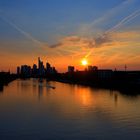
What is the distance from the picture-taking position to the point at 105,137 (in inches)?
717

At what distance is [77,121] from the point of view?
23266 millimetres

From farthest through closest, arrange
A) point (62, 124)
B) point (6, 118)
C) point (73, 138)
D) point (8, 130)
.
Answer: point (6, 118)
point (62, 124)
point (8, 130)
point (73, 138)

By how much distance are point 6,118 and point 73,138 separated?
907cm

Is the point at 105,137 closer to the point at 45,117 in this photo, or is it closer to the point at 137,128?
the point at 137,128

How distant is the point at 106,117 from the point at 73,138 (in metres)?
8.10

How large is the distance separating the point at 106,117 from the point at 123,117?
1.51 m

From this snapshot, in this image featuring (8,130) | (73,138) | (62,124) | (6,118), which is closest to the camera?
(73,138)

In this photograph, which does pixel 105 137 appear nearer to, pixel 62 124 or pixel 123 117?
pixel 62 124

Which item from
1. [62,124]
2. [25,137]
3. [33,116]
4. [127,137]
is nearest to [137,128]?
[127,137]

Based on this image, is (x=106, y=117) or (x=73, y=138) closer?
(x=73, y=138)

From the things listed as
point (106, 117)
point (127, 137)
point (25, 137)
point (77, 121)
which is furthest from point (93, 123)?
point (25, 137)

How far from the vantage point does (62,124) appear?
2206 centimetres

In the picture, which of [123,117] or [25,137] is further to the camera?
[123,117]

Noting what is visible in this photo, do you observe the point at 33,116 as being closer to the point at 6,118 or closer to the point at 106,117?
the point at 6,118
